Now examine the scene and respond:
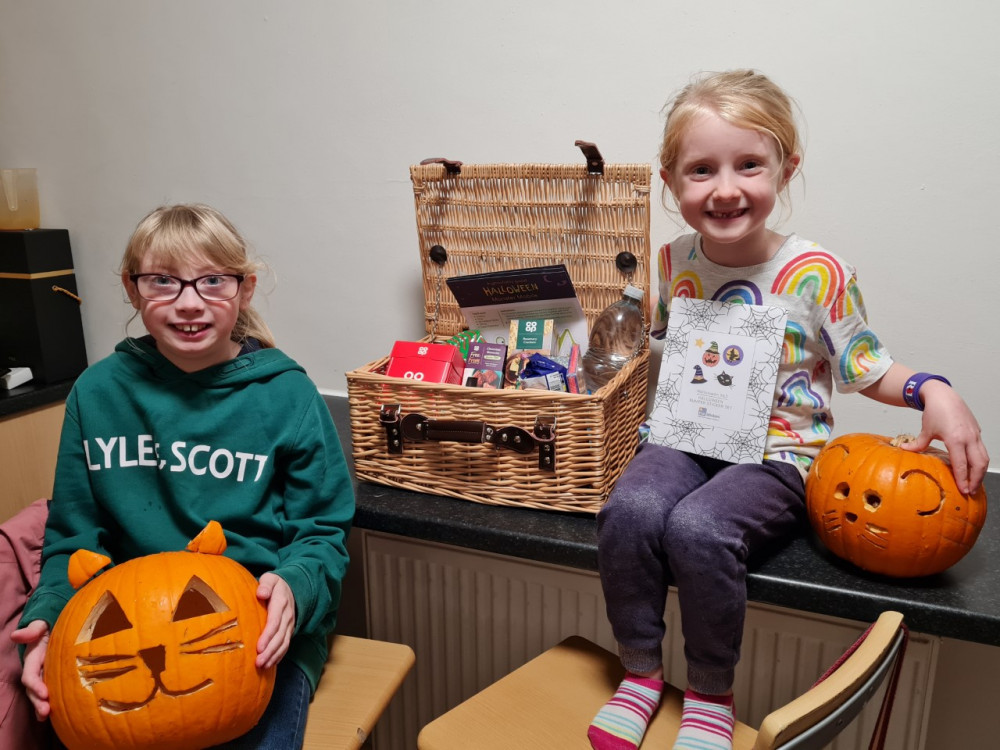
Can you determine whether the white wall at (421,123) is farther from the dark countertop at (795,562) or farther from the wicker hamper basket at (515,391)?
the dark countertop at (795,562)

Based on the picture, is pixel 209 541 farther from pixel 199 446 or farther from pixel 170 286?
pixel 170 286

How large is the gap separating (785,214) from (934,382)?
17.6 inches

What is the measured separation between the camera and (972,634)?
993mm

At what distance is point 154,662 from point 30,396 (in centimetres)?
117

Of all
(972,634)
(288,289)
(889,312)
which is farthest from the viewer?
(288,289)

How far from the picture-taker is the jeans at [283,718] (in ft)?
3.27

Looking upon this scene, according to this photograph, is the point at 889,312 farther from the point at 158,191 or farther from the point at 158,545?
the point at 158,191

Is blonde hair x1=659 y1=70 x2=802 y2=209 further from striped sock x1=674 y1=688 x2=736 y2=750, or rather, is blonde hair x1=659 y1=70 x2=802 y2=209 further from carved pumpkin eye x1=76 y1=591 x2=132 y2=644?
carved pumpkin eye x1=76 y1=591 x2=132 y2=644

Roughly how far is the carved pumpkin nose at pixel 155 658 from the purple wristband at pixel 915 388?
0.98 metres

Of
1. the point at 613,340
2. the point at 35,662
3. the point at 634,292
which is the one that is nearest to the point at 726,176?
the point at 634,292

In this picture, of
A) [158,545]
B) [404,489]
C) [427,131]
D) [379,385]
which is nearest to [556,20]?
[427,131]

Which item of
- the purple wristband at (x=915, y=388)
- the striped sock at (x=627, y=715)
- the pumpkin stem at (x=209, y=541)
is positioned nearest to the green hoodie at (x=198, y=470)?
the pumpkin stem at (x=209, y=541)

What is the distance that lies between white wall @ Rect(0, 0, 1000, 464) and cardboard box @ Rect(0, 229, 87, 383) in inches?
2.9

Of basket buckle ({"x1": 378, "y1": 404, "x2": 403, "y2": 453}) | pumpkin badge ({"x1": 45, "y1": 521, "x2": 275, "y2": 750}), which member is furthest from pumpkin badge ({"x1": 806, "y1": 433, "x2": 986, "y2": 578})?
pumpkin badge ({"x1": 45, "y1": 521, "x2": 275, "y2": 750})
